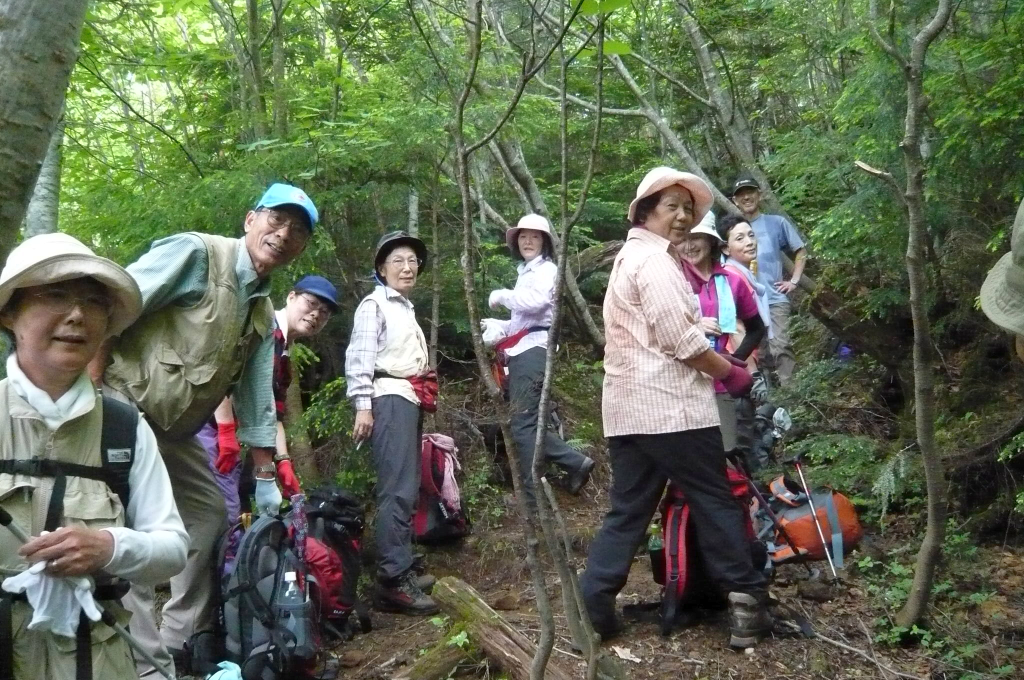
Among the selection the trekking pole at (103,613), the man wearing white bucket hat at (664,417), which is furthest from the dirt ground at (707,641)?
the trekking pole at (103,613)

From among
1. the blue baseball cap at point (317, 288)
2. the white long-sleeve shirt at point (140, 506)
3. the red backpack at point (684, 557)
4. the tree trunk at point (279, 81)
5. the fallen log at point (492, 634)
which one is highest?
the tree trunk at point (279, 81)

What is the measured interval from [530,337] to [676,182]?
243 cm

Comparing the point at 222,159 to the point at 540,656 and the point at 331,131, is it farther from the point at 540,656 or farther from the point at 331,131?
the point at 540,656

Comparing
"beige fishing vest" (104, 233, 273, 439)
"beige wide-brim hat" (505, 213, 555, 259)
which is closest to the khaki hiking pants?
"beige fishing vest" (104, 233, 273, 439)

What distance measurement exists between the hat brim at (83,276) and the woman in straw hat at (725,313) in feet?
10.5

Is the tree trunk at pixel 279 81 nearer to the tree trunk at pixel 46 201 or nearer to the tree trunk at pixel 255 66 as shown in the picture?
the tree trunk at pixel 255 66

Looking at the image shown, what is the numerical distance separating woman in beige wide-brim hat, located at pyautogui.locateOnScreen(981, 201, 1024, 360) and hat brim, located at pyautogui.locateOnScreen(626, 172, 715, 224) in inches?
83.1

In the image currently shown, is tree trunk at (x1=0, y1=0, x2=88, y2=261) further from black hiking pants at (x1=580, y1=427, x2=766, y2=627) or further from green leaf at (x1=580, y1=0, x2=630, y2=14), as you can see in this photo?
black hiking pants at (x1=580, y1=427, x2=766, y2=627)

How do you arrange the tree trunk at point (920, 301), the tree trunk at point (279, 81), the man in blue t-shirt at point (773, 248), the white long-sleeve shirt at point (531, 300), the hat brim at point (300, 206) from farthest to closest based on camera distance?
the man in blue t-shirt at point (773, 248), the tree trunk at point (279, 81), the white long-sleeve shirt at point (531, 300), the hat brim at point (300, 206), the tree trunk at point (920, 301)

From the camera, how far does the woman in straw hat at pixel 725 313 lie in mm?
5074

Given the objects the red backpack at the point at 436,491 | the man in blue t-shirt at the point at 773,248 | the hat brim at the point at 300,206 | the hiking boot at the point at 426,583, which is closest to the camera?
the hat brim at the point at 300,206

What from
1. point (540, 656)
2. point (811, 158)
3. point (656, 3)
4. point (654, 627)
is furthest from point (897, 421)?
point (656, 3)

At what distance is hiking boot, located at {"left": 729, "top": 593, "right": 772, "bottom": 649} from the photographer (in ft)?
13.8

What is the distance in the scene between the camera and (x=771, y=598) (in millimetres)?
4602
